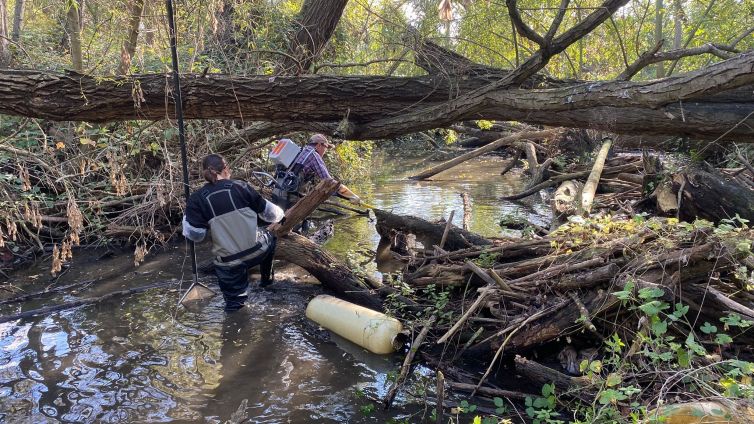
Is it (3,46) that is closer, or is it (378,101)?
(378,101)

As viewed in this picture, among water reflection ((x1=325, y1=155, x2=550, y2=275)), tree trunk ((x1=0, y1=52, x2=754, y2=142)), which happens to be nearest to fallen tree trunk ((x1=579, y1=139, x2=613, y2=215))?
water reflection ((x1=325, y1=155, x2=550, y2=275))

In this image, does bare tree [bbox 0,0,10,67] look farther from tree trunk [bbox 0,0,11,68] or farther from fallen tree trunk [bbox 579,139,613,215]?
fallen tree trunk [bbox 579,139,613,215]

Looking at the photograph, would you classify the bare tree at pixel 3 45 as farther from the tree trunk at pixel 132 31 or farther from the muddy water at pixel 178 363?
the muddy water at pixel 178 363

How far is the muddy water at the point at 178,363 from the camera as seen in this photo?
12.5ft

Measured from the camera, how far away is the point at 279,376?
14.1 feet

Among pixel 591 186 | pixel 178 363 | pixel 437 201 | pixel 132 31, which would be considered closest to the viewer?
pixel 178 363

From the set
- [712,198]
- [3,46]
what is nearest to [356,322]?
[712,198]

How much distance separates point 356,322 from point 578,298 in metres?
1.86

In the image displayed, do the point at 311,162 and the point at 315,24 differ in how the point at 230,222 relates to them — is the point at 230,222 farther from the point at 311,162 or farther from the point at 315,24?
the point at 315,24

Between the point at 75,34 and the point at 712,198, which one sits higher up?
the point at 75,34

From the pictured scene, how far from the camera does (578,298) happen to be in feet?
12.9

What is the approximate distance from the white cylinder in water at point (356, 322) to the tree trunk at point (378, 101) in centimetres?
192

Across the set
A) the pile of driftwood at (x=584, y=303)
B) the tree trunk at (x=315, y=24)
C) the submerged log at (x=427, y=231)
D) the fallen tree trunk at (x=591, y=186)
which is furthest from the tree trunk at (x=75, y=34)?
the fallen tree trunk at (x=591, y=186)

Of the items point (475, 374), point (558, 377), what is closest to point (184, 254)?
point (475, 374)
